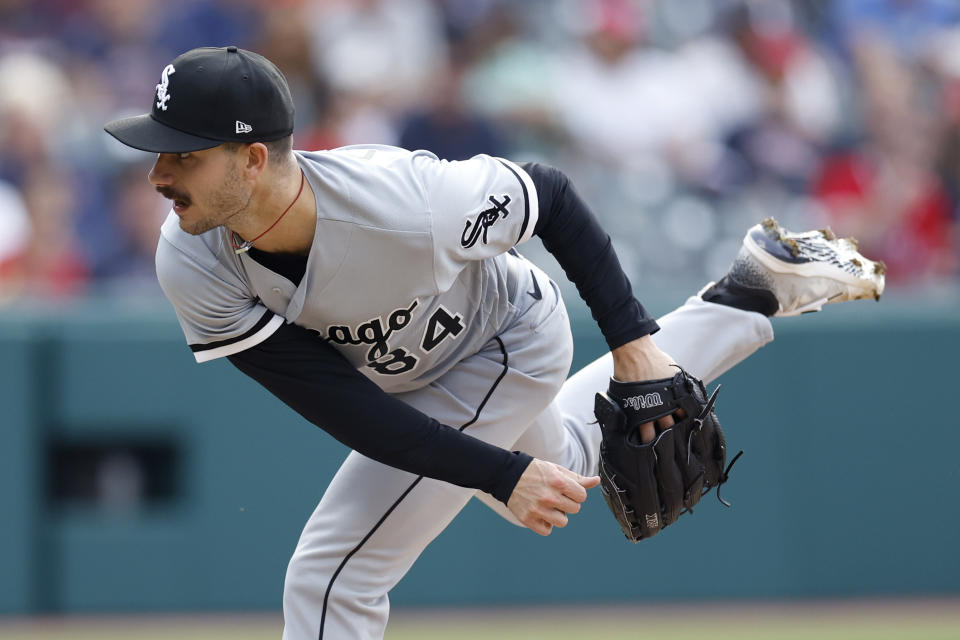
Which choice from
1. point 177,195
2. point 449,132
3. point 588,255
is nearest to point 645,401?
point 588,255

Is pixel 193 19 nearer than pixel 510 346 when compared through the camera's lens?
No

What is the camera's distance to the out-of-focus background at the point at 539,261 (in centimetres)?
626

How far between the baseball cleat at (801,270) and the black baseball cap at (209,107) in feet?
5.14

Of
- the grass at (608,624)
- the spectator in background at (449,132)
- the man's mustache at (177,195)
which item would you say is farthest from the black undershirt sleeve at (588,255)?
the spectator in background at (449,132)

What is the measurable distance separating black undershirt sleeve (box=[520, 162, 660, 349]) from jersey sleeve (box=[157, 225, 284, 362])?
73 centimetres

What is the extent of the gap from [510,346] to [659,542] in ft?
9.45

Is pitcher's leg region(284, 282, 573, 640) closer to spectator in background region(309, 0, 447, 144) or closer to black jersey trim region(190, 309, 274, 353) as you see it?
black jersey trim region(190, 309, 274, 353)

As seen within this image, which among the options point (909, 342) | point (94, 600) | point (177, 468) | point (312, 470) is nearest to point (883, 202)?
point (909, 342)

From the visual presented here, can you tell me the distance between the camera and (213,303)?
127 inches

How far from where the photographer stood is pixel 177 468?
251 inches

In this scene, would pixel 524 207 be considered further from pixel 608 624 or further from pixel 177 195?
pixel 608 624

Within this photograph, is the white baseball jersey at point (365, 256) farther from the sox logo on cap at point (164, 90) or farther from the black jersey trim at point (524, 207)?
the sox logo on cap at point (164, 90)

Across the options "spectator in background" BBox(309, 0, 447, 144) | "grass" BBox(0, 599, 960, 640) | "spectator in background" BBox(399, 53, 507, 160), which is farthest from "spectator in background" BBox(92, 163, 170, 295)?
A: "grass" BBox(0, 599, 960, 640)

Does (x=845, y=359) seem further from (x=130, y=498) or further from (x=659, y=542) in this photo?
(x=130, y=498)
